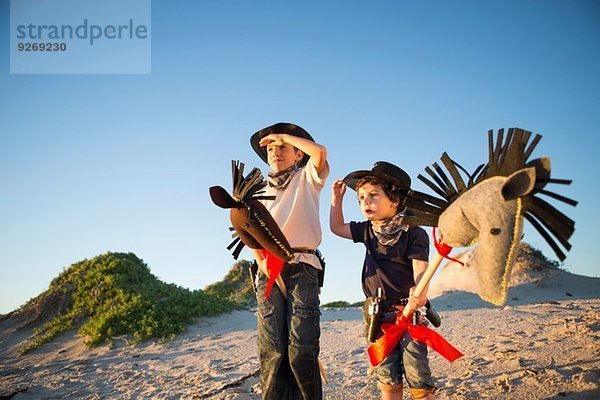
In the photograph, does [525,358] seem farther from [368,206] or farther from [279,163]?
[279,163]

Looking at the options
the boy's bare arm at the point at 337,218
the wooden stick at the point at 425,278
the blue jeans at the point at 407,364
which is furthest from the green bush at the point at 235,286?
the wooden stick at the point at 425,278

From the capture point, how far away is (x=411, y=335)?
3281mm

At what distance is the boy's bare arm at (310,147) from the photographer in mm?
3455

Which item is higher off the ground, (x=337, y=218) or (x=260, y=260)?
(x=337, y=218)

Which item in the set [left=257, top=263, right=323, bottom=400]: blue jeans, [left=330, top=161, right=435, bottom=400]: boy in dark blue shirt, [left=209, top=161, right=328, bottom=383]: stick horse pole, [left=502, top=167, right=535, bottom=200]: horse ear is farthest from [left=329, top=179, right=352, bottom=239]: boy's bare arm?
[left=502, top=167, right=535, bottom=200]: horse ear

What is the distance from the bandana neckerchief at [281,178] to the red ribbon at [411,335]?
1405 millimetres

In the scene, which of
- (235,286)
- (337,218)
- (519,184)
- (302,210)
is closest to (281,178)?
(302,210)

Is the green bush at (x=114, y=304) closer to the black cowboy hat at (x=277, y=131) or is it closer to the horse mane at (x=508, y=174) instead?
the black cowboy hat at (x=277, y=131)

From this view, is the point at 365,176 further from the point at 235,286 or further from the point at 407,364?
the point at 235,286

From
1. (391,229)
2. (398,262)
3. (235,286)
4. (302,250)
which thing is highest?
(391,229)

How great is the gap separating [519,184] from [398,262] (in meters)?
1.49

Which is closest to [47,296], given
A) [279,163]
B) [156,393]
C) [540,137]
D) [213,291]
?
[213,291]

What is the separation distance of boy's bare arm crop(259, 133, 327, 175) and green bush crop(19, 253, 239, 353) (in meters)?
5.86

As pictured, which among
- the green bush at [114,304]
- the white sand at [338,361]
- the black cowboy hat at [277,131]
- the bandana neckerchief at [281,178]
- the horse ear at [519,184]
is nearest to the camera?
the horse ear at [519,184]
